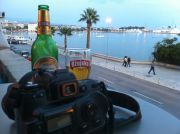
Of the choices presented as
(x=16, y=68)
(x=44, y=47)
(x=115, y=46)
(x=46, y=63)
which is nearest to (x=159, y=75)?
(x=16, y=68)

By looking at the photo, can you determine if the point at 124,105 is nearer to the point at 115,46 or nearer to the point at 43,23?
the point at 43,23

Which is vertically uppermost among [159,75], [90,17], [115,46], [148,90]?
[90,17]

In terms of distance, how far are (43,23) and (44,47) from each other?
0.50 feet

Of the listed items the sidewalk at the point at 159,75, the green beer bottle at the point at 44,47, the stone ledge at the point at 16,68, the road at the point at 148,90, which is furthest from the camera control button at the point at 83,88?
the sidewalk at the point at 159,75

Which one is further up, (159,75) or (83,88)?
(83,88)

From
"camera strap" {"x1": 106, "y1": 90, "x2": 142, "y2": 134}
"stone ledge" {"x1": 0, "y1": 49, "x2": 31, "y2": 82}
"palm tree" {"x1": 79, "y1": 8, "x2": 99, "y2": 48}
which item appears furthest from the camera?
"palm tree" {"x1": 79, "y1": 8, "x2": 99, "y2": 48}

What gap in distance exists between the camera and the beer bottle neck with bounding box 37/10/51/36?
1.00 meters

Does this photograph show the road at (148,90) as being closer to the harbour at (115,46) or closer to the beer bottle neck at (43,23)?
the harbour at (115,46)

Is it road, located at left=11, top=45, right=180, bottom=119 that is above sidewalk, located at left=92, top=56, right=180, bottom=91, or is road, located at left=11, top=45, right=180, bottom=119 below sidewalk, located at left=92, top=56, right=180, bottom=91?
above

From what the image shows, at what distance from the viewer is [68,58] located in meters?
1.16

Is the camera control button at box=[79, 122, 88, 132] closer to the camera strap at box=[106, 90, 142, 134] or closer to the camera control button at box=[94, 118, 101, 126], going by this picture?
the camera control button at box=[94, 118, 101, 126]

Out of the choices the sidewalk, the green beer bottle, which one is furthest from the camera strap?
the sidewalk

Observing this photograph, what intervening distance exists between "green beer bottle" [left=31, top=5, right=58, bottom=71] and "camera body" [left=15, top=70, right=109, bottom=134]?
29 cm

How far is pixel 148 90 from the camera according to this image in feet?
65.0
